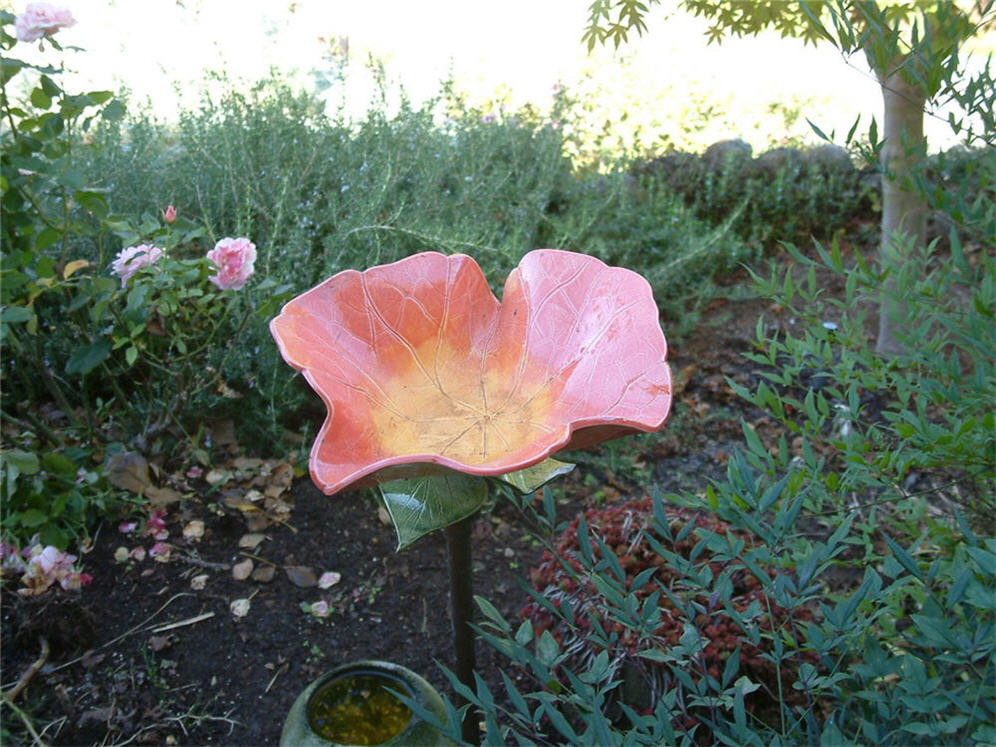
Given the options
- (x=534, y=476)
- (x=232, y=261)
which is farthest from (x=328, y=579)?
(x=534, y=476)

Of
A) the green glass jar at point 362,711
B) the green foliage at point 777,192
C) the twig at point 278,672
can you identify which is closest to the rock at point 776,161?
the green foliage at point 777,192

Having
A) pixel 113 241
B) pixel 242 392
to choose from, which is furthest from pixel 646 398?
pixel 113 241

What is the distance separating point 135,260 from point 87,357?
0.29 meters

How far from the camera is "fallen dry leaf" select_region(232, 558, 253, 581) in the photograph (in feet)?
6.42

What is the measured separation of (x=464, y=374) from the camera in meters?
1.31

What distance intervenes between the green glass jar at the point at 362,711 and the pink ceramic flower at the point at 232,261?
861 mm

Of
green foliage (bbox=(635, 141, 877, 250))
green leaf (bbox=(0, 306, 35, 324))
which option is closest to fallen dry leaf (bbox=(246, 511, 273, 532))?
green leaf (bbox=(0, 306, 35, 324))

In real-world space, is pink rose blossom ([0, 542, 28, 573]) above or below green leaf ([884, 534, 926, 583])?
below

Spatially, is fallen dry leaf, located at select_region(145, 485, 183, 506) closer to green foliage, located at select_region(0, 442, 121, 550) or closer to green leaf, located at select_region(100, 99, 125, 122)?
green foliage, located at select_region(0, 442, 121, 550)

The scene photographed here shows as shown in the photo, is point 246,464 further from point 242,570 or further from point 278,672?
point 278,672

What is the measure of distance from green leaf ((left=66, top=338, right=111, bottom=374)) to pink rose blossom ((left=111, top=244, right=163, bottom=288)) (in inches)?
8.2

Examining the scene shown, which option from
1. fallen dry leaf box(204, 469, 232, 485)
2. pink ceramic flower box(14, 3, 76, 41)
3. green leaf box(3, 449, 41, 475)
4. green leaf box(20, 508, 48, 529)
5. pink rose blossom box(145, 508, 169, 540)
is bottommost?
pink rose blossom box(145, 508, 169, 540)

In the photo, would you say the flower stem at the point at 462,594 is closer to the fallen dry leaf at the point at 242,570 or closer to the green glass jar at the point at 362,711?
the green glass jar at the point at 362,711

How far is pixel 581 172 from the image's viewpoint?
4.00 metres
